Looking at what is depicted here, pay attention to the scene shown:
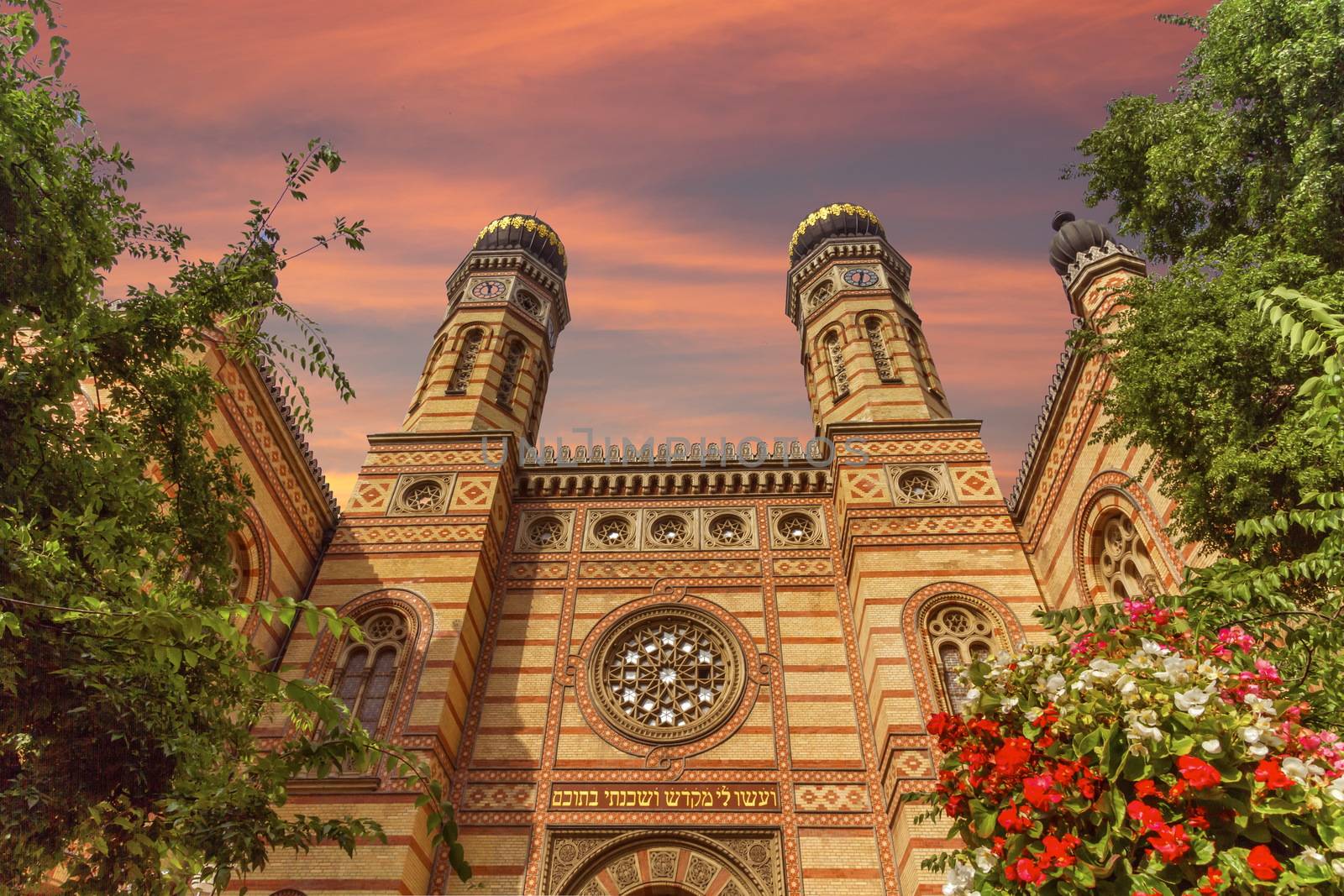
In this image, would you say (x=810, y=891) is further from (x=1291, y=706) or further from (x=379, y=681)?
(x=1291, y=706)

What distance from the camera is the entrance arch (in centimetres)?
959

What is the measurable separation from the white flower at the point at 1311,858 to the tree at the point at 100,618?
10.3ft

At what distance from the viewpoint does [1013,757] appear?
11.0 feet

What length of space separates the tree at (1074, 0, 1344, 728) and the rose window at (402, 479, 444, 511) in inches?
411

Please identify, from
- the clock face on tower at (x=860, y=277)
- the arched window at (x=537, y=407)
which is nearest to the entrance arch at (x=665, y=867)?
the arched window at (x=537, y=407)

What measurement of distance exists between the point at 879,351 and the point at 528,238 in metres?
9.31

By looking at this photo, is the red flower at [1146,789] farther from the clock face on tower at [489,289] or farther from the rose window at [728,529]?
the clock face on tower at [489,289]

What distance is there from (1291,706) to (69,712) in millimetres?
6153

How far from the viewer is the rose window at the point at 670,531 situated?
13844 mm

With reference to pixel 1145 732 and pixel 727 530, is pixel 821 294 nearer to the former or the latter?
pixel 727 530

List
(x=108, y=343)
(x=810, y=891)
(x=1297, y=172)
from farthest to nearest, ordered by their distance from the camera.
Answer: (x=810, y=891), (x=1297, y=172), (x=108, y=343)

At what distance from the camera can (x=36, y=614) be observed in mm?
4160

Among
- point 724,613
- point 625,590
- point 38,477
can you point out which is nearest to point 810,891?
point 724,613

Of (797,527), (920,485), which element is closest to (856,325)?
(920,485)
